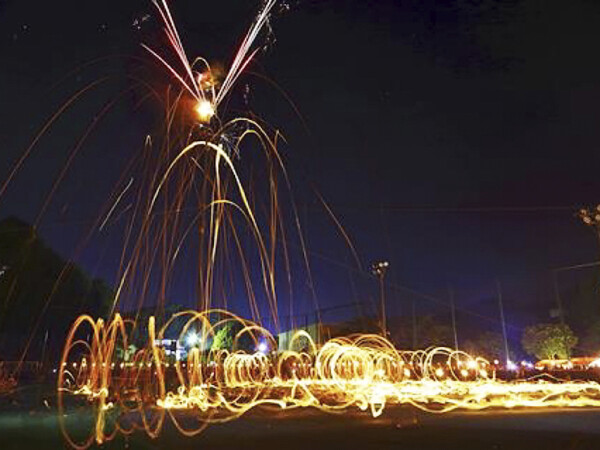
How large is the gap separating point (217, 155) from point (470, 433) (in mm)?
10870

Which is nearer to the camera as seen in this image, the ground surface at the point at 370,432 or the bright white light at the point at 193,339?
the ground surface at the point at 370,432

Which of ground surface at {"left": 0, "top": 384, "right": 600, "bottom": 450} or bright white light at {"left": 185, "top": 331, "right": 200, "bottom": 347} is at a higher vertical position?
bright white light at {"left": 185, "top": 331, "right": 200, "bottom": 347}

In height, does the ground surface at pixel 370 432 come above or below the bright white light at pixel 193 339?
below

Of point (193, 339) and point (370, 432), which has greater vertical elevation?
point (193, 339)

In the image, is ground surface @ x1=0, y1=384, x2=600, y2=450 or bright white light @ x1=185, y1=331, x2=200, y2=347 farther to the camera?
bright white light @ x1=185, y1=331, x2=200, y2=347

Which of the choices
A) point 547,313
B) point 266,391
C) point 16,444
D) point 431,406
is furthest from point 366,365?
point 547,313

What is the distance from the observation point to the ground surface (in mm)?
10859

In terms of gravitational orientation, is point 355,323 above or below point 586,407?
above

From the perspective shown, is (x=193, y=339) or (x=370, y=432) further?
(x=193, y=339)

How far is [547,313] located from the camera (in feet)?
272

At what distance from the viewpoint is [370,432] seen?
1256cm

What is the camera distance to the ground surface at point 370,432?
10859 millimetres

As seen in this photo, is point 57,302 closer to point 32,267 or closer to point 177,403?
point 32,267

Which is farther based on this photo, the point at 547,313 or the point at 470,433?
the point at 547,313
